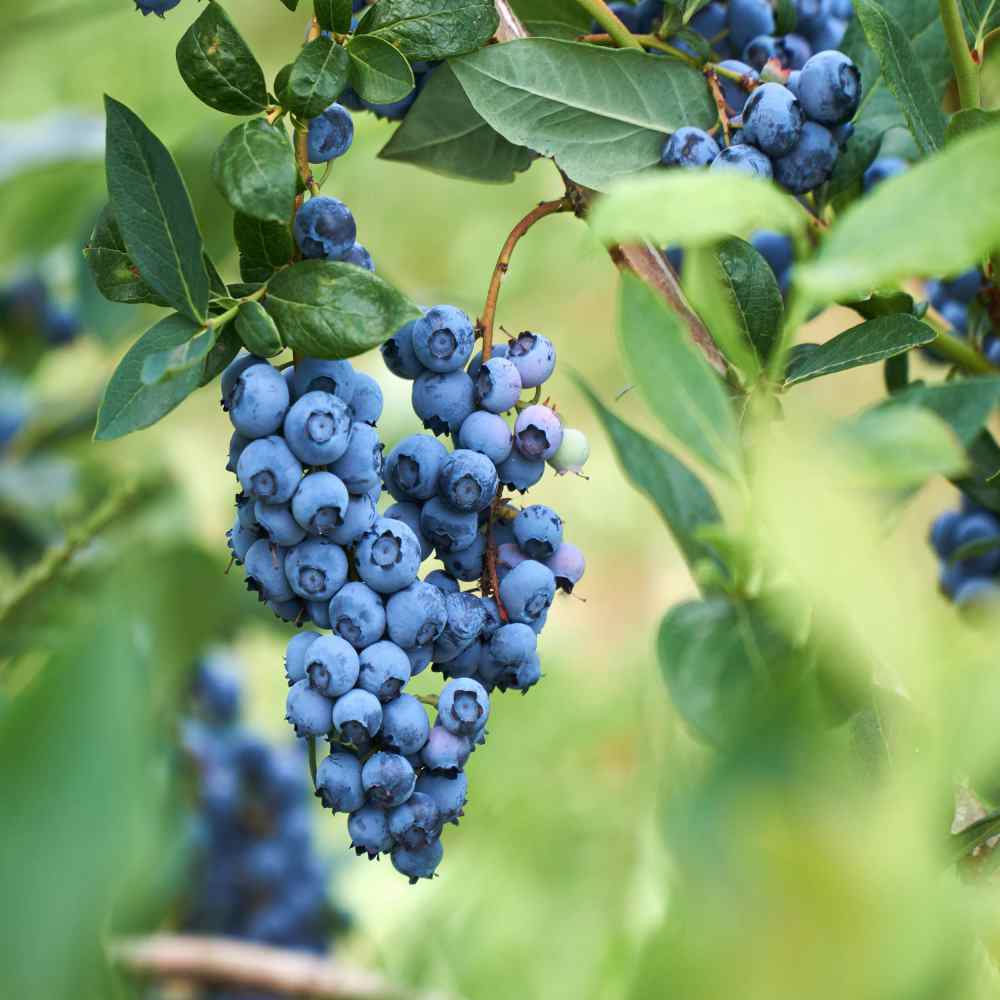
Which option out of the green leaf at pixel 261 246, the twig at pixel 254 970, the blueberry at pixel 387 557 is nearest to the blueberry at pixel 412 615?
the blueberry at pixel 387 557

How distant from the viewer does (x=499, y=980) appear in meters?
0.85

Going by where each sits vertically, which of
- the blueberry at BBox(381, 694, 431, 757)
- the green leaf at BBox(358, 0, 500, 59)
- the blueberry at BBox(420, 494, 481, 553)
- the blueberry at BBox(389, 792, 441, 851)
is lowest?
the blueberry at BBox(389, 792, 441, 851)

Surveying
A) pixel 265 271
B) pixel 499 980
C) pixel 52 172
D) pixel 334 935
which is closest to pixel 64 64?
pixel 52 172

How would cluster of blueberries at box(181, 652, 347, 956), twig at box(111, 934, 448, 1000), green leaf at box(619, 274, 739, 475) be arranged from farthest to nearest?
cluster of blueberries at box(181, 652, 347, 956)
twig at box(111, 934, 448, 1000)
green leaf at box(619, 274, 739, 475)

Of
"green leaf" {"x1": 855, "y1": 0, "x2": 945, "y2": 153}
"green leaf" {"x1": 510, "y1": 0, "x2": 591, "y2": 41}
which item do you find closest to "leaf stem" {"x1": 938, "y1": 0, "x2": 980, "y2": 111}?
"green leaf" {"x1": 855, "y1": 0, "x2": 945, "y2": 153}

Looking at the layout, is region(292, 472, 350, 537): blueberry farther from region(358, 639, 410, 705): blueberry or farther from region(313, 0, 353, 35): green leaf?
region(313, 0, 353, 35): green leaf

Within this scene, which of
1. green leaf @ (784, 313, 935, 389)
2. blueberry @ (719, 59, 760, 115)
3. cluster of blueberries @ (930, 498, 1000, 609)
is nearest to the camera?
green leaf @ (784, 313, 935, 389)

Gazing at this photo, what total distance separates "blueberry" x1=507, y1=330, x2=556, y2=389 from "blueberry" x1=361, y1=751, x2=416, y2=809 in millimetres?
131

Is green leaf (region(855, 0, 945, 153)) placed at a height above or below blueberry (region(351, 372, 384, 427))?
above

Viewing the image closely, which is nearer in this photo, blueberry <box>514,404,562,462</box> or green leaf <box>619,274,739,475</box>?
green leaf <box>619,274,739,475</box>

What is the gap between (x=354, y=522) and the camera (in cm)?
40

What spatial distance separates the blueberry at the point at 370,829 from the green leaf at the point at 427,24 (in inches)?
9.3

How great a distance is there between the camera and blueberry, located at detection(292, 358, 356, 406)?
0.39 metres

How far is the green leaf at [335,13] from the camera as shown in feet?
1.35
